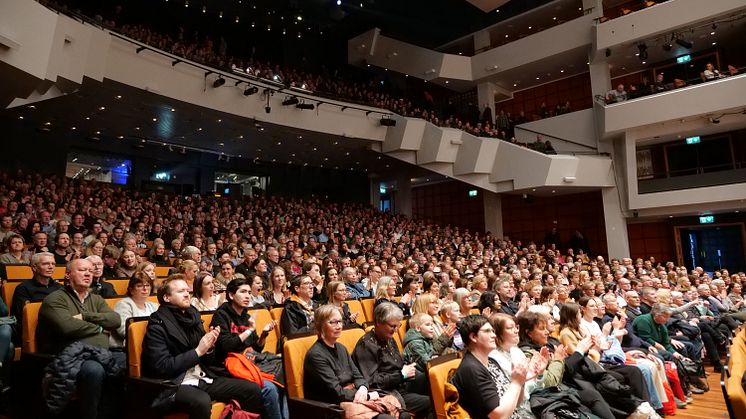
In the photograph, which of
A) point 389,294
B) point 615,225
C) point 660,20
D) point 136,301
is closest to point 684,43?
point 660,20

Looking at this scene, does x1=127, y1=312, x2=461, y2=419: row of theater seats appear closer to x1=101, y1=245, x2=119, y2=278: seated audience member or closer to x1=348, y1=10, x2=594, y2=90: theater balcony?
x1=101, y1=245, x2=119, y2=278: seated audience member

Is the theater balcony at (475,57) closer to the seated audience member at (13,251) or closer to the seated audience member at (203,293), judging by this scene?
the seated audience member at (13,251)

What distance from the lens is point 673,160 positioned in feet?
40.1

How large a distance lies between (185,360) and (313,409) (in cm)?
64

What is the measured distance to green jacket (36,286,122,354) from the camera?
2.36m

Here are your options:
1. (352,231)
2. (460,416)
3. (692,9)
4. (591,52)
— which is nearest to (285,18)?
(352,231)

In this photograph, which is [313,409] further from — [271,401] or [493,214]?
[493,214]

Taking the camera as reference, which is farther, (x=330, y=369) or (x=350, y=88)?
(x=350, y=88)

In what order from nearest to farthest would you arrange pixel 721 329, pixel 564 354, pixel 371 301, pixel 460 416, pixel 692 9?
pixel 460 416
pixel 564 354
pixel 371 301
pixel 721 329
pixel 692 9

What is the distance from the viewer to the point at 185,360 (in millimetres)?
2102

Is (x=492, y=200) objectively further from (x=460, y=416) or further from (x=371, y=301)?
(x=460, y=416)

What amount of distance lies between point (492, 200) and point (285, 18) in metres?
9.00

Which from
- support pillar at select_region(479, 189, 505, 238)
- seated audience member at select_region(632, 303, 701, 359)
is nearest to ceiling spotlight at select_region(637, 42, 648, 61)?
support pillar at select_region(479, 189, 505, 238)

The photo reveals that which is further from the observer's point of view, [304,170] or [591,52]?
[304,170]
